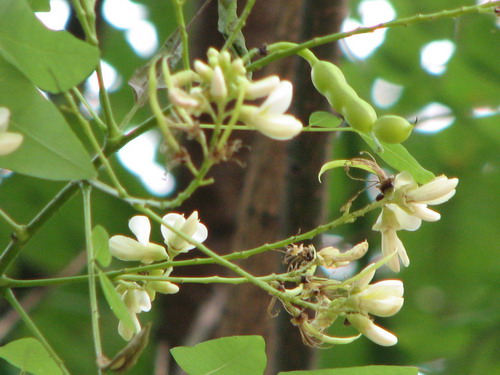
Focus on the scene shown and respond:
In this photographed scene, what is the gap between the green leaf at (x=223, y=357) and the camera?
65 cm

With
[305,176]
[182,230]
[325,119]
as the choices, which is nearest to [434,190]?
[325,119]

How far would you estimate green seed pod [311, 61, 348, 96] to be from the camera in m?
0.67

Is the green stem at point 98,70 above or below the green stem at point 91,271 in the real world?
above

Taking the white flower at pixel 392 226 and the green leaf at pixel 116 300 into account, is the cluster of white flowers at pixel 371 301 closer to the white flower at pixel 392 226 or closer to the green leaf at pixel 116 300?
the white flower at pixel 392 226

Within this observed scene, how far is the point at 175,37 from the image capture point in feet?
2.21

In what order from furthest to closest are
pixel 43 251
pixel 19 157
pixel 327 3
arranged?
pixel 43 251 → pixel 327 3 → pixel 19 157

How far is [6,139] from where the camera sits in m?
0.54

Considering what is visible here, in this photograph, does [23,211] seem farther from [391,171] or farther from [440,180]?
[440,180]

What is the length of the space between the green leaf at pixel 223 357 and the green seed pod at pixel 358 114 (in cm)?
19

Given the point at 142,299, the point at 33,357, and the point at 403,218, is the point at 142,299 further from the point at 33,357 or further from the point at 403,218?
the point at 403,218

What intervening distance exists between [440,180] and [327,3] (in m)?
0.65

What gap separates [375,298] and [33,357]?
0.28 metres

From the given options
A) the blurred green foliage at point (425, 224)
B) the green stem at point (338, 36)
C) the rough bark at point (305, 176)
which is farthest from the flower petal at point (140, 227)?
the blurred green foliage at point (425, 224)

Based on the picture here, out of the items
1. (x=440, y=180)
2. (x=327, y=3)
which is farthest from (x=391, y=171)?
(x=440, y=180)
